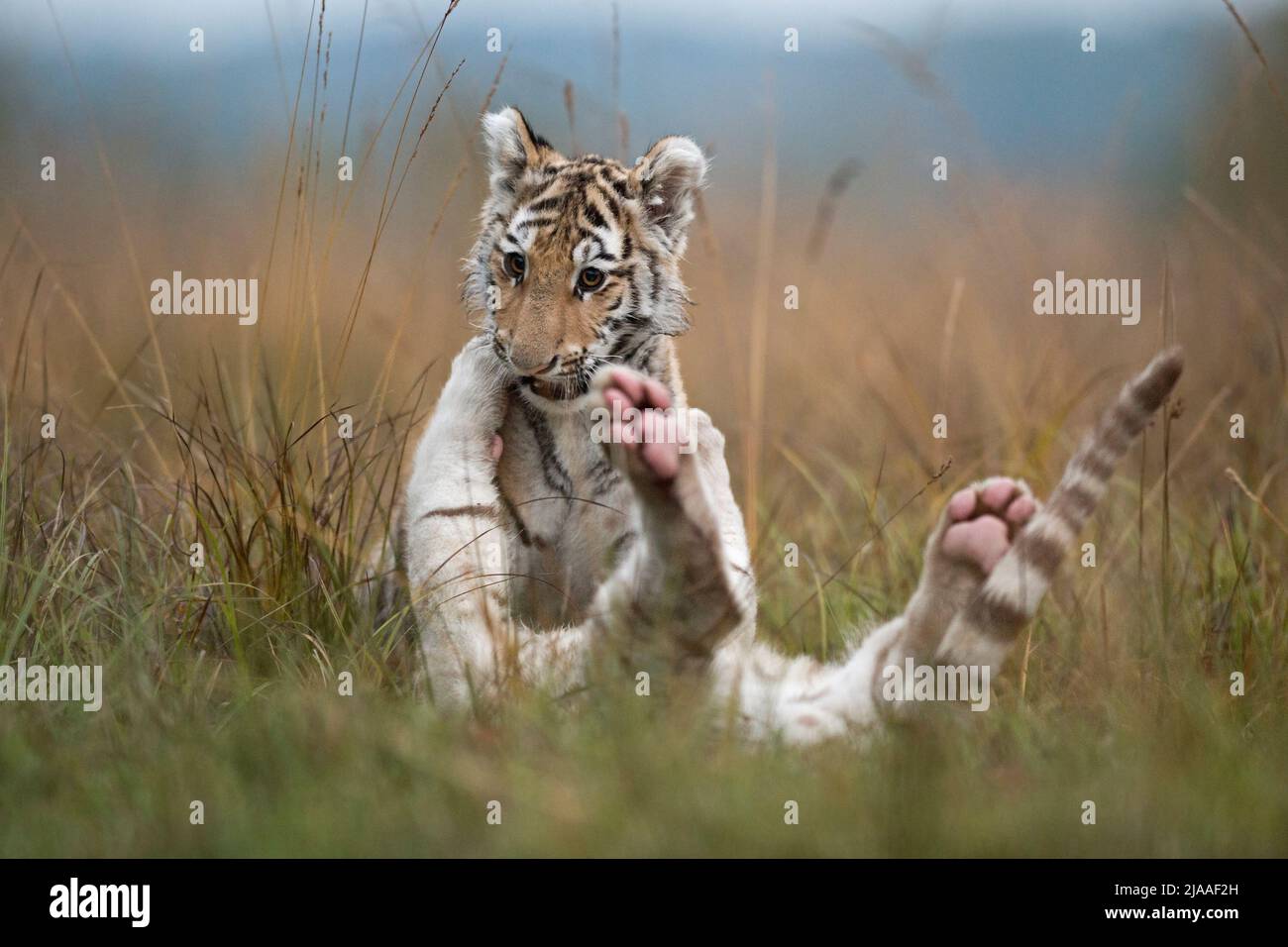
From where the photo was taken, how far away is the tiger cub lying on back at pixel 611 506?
3580 mm

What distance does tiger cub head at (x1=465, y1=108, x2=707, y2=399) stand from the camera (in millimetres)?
4094

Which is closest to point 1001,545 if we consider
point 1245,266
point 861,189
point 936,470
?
point 936,470

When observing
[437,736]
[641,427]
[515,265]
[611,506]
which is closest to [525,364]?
[515,265]

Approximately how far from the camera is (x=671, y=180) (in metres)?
4.51

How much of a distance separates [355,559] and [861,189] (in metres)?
14.9

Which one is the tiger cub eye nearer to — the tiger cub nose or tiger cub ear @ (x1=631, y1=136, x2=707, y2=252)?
the tiger cub nose

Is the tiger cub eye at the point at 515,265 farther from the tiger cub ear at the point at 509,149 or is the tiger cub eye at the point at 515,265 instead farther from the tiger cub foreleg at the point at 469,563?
the tiger cub ear at the point at 509,149

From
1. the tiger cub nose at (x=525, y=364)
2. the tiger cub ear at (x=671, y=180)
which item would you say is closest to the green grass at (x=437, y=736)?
the tiger cub nose at (x=525, y=364)

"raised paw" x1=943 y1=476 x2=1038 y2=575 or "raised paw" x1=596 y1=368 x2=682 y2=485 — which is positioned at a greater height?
"raised paw" x1=596 y1=368 x2=682 y2=485

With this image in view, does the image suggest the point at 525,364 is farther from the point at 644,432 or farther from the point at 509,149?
the point at 509,149

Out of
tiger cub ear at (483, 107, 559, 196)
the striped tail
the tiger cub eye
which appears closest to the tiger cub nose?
the tiger cub eye

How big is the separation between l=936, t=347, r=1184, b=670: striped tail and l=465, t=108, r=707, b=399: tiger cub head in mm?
1400

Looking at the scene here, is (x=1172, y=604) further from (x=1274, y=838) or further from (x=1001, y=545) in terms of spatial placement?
(x=1274, y=838)

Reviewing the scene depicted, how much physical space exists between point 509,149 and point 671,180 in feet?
1.88
